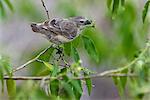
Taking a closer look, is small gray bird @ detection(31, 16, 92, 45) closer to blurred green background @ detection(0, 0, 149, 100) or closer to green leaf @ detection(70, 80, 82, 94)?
green leaf @ detection(70, 80, 82, 94)

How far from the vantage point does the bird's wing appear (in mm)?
2033

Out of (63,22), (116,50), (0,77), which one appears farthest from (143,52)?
(116,50)

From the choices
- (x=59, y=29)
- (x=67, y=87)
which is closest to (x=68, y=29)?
(x=59, y=29)

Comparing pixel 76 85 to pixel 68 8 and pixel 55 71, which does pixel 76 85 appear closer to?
pixel 55 71

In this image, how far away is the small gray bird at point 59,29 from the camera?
1993 millimetres

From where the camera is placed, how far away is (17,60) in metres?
3.92

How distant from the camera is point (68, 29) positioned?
205cm

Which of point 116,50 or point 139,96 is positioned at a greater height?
point 116,50

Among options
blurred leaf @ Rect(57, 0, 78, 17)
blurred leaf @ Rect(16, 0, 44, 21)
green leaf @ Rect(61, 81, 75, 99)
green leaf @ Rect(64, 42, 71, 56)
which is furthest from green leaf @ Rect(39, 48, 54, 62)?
blurred leaf @ Rect(16, 0, 44, 21)

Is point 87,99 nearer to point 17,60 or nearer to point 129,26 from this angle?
point 17,60

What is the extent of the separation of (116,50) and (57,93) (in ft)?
5.17

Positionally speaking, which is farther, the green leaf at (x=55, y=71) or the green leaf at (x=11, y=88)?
the green leaf at (x=11, y=88)

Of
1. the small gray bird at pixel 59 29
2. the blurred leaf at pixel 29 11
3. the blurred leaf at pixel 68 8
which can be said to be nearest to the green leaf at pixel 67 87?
the small gray bird at pixel 59 29

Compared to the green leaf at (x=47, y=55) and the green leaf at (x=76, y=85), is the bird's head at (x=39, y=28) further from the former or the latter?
the green leaf at (x=76, y=85)
